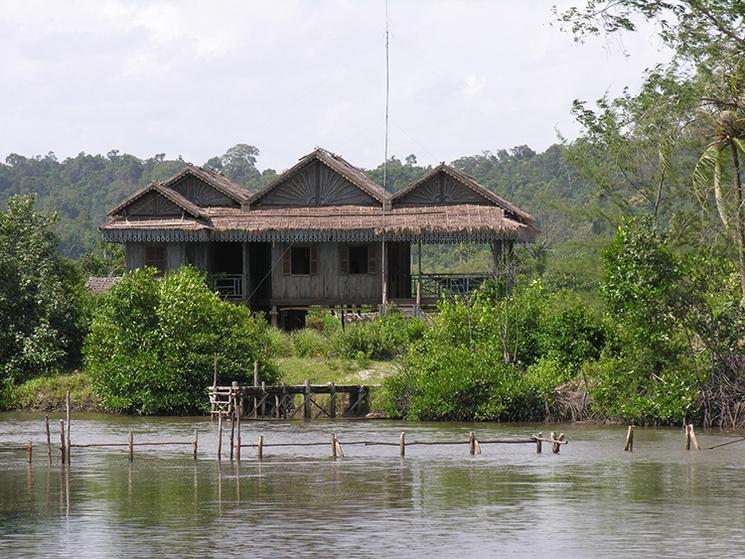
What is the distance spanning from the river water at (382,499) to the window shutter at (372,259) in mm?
12335

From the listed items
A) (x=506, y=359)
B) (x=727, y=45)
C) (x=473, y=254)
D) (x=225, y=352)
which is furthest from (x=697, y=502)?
(x=473, y=254)

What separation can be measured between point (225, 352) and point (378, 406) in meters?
4.91

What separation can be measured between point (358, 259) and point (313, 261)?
1.59 metres

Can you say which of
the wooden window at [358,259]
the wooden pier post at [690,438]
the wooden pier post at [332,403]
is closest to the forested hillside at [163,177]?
the wooden window at [358,259]

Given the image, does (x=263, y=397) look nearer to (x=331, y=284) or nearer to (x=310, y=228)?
(x=310, y=228)

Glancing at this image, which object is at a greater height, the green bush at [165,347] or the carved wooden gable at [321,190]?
the carved wooden gable at [321,190]

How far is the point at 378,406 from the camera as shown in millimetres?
41906

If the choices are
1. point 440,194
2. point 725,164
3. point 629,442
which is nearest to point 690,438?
point 629,442

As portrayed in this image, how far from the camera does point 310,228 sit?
47438 millimetres

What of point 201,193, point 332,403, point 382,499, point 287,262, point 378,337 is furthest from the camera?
point 201,193

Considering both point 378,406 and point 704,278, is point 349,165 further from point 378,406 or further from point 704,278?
point 704,278

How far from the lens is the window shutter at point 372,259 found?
49.6 m

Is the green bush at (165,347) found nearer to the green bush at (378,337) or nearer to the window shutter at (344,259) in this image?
the green bush at (378,337)

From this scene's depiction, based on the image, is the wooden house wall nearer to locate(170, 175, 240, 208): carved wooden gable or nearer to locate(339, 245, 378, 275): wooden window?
locate(339, 245, 378, 275): wooden window
